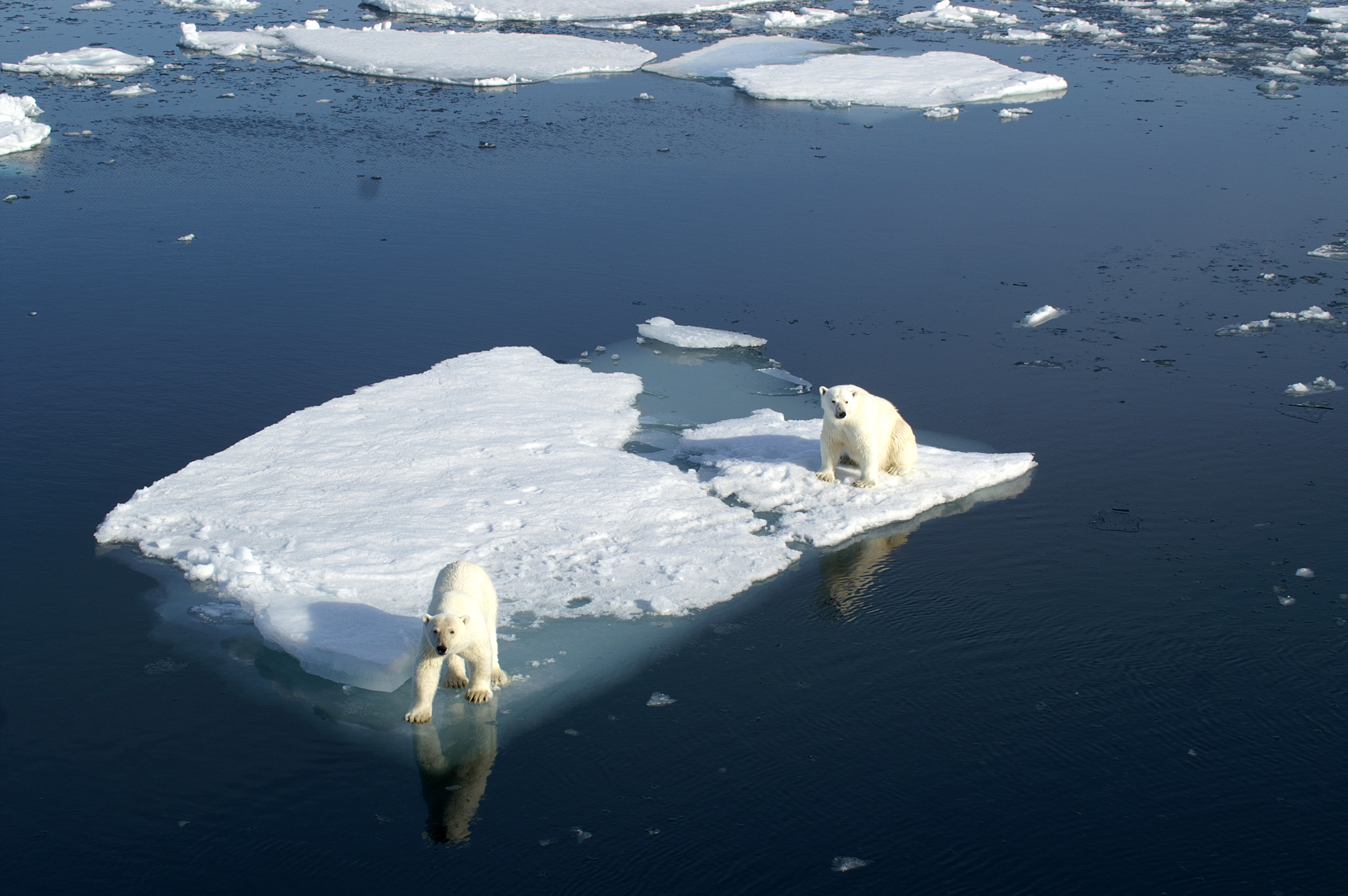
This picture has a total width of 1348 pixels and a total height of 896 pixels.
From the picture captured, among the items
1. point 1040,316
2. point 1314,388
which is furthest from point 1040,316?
→ point 1314,388

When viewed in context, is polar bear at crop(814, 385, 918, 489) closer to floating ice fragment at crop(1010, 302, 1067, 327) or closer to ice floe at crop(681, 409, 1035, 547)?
ice floe at crop(681, 409, 1035, 547)

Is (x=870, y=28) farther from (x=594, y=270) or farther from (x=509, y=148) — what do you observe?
(x=594, y=270)

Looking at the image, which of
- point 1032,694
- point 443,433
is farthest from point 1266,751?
point 443,433

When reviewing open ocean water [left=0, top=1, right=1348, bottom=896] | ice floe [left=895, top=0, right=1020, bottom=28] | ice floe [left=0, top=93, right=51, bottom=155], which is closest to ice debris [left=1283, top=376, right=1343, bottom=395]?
open ocean water [left=0, top=1, right=1348, bottom=896]

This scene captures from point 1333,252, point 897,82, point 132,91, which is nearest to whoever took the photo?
point 1333,252

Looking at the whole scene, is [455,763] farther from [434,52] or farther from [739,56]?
[434,52]

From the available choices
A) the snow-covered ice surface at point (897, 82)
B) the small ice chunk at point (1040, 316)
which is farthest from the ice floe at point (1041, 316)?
the snow-covered ice surface at point (897, 82)

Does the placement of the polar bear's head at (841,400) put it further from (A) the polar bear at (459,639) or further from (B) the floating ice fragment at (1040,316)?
(B) the floating ice fragment at (1040,316)
